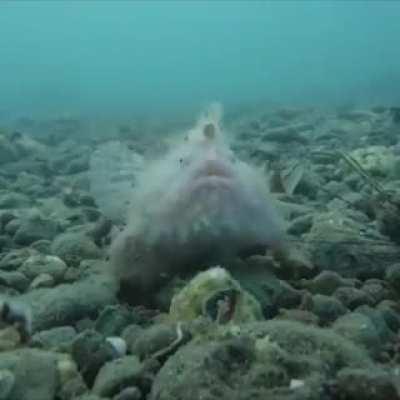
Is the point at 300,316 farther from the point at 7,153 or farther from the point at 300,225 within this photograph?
the point at 7,153

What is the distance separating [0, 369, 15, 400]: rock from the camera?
10.8 feet

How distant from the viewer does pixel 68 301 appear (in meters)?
4.57

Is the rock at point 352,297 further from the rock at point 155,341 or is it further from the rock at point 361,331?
the rock at point 155,341

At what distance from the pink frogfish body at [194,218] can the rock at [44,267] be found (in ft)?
2.08

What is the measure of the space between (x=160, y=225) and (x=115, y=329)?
878 millimetres

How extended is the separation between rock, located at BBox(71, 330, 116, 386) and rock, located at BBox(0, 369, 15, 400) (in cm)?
40

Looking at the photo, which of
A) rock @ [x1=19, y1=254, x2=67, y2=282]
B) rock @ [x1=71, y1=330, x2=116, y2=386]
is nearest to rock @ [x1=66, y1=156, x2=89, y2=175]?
rock @ [x1=19, y1=254, x2=67, y2=282]

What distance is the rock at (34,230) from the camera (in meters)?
6.81

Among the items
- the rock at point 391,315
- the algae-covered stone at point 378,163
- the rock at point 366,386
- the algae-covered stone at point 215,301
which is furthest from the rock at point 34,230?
the rock at point 366,386

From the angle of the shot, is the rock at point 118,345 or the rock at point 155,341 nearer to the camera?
the rock at point 155,341

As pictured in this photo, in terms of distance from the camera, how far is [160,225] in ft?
15.8

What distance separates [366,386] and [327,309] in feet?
4.57

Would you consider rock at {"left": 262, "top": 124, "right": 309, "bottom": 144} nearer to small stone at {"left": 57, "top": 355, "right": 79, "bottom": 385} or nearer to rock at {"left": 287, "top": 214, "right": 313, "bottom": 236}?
rock at {"left": 287, "top": 214, "right": 313, "bottom": 236}

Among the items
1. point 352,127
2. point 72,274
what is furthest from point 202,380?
point 352,127
